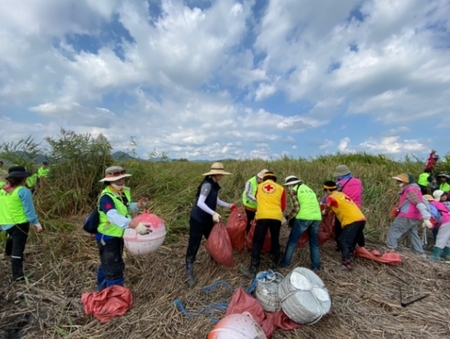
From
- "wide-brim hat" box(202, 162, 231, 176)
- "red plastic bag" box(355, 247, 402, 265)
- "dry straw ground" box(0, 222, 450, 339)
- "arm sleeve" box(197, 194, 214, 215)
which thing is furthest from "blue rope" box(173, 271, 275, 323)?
"red plastic bag" box(355, 247, 402, 265)

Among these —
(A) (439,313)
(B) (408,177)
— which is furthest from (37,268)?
(B) (408,177)

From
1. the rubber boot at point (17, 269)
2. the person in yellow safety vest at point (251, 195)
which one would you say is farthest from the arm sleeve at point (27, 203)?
the person in yellow safety vest at point (251, 195)

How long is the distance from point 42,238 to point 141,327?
317 cm

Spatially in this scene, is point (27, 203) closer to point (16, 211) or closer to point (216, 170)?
point (16, 211)

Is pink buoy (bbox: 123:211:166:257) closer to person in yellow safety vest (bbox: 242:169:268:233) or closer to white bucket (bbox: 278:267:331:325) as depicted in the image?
white bucket (bbox: 278:267:331:325)

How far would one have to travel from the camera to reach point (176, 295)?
11.5 ft

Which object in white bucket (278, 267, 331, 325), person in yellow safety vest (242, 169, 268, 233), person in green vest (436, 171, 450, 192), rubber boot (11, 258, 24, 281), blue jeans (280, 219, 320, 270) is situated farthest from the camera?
person in green vest (436, 171, 450, 192)

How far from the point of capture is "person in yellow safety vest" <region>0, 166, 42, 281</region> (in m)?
3.73

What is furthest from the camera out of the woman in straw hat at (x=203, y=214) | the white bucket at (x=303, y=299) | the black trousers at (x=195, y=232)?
the black trousers at (x=195, y=232)

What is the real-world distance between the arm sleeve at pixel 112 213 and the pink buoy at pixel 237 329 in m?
1.31

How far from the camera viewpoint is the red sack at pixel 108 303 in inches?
119

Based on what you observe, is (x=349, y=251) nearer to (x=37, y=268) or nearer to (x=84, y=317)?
(x=84, y=317)

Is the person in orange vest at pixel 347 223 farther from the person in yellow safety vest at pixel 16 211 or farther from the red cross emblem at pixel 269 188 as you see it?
the person in yellow safety vest at pixel 16 211

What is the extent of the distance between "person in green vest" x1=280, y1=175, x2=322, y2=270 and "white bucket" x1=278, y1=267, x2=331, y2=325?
1.03 m
